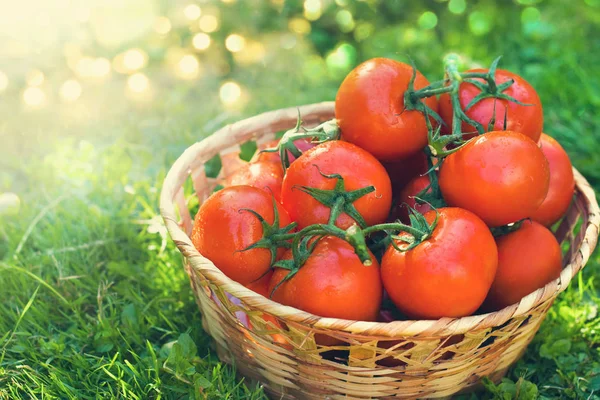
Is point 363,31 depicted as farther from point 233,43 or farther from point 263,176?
point 263,176

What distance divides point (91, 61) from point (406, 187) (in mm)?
1794

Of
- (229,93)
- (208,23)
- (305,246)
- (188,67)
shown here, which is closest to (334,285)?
(305,246)

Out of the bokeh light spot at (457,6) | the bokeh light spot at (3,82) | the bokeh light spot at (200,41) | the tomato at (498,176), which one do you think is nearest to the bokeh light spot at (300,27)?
the bokeh light spot at (200,41)

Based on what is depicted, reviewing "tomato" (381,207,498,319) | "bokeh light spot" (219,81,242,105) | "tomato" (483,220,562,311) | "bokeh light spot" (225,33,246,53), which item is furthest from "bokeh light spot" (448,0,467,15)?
"tomato" (381,207,498,319)

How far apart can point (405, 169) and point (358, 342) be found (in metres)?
0.53

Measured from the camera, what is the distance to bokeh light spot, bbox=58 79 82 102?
8.41 feet

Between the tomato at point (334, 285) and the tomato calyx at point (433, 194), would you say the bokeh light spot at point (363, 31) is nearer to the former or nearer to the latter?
the tomato calyx at point (433, 194)

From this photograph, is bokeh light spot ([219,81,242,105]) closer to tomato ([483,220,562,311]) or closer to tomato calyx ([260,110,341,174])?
tomato calyx ([260,110,341,174])

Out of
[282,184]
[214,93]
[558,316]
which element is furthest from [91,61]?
[558,316]

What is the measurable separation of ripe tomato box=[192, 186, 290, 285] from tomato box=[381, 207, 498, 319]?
0.84ft

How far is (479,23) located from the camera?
295cm

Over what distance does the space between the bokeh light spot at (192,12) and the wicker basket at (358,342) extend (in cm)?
163

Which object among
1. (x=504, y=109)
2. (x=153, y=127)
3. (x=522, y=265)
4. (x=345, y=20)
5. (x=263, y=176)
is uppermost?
(x=504, y=109)

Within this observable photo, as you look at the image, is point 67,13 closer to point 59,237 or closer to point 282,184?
point 59,237
